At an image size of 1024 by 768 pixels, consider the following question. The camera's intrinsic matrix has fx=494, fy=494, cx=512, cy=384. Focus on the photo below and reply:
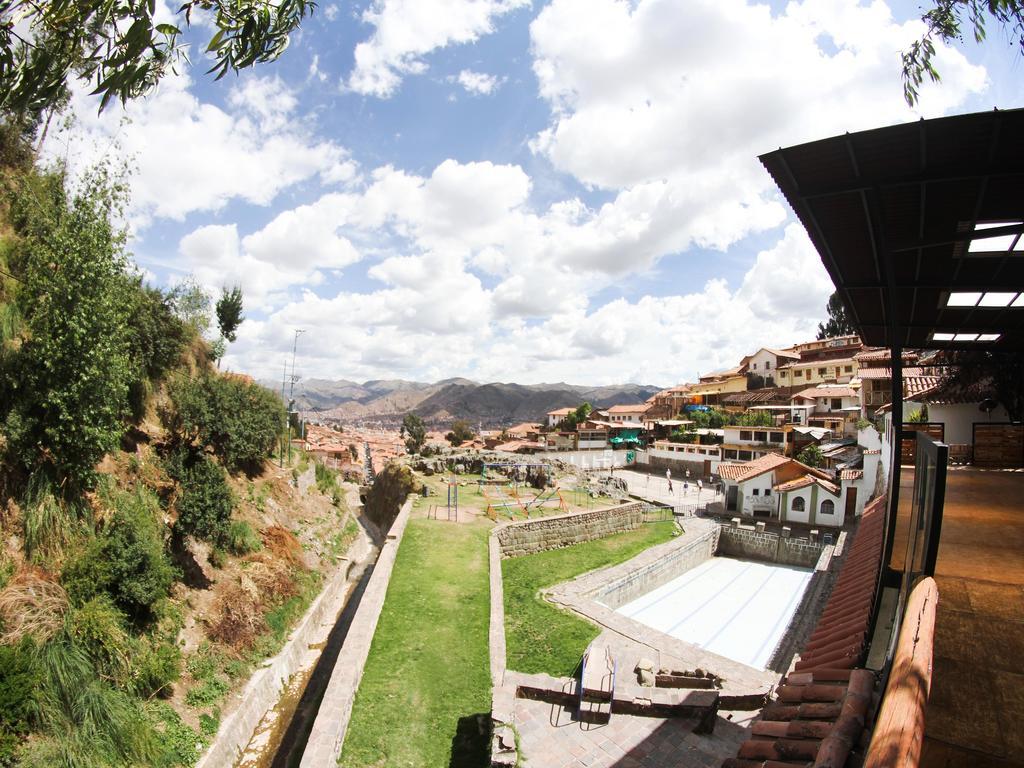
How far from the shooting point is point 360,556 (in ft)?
78.5

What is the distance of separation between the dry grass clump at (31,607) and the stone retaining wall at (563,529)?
13751mm

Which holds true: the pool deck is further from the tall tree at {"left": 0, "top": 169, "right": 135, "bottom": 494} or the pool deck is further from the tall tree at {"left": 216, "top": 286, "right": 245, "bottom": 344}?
the tall tree at {"left": 216, "top": 286, "right": 245, "bottom": 344}

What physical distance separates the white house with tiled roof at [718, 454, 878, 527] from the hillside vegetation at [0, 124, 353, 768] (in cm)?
2493

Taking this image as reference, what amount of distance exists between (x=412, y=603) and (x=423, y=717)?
436 centimetres

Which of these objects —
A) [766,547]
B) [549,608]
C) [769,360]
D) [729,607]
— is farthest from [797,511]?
[769,360]

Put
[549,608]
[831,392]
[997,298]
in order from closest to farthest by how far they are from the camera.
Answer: [997,298]
[549,608]
[831,392]

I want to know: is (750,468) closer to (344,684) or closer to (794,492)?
(794,492)

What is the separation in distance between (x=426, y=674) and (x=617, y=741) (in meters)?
4.88

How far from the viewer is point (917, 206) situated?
14.4 feet

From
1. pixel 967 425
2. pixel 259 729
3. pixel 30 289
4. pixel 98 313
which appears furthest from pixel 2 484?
pixel 967 425

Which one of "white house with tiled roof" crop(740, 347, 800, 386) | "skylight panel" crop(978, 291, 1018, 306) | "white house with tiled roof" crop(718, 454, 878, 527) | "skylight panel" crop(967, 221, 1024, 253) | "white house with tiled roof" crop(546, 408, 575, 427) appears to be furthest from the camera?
"white house with tiled roof" crop(546, 408, 575, 427)

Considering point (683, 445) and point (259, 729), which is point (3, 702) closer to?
point (259, 729)

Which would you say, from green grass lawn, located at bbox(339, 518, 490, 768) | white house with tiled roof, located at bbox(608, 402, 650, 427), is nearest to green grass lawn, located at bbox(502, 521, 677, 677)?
green grass lawn, located at bbox(339, 518, 490, 768)

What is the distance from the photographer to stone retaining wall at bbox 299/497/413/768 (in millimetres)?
8156
